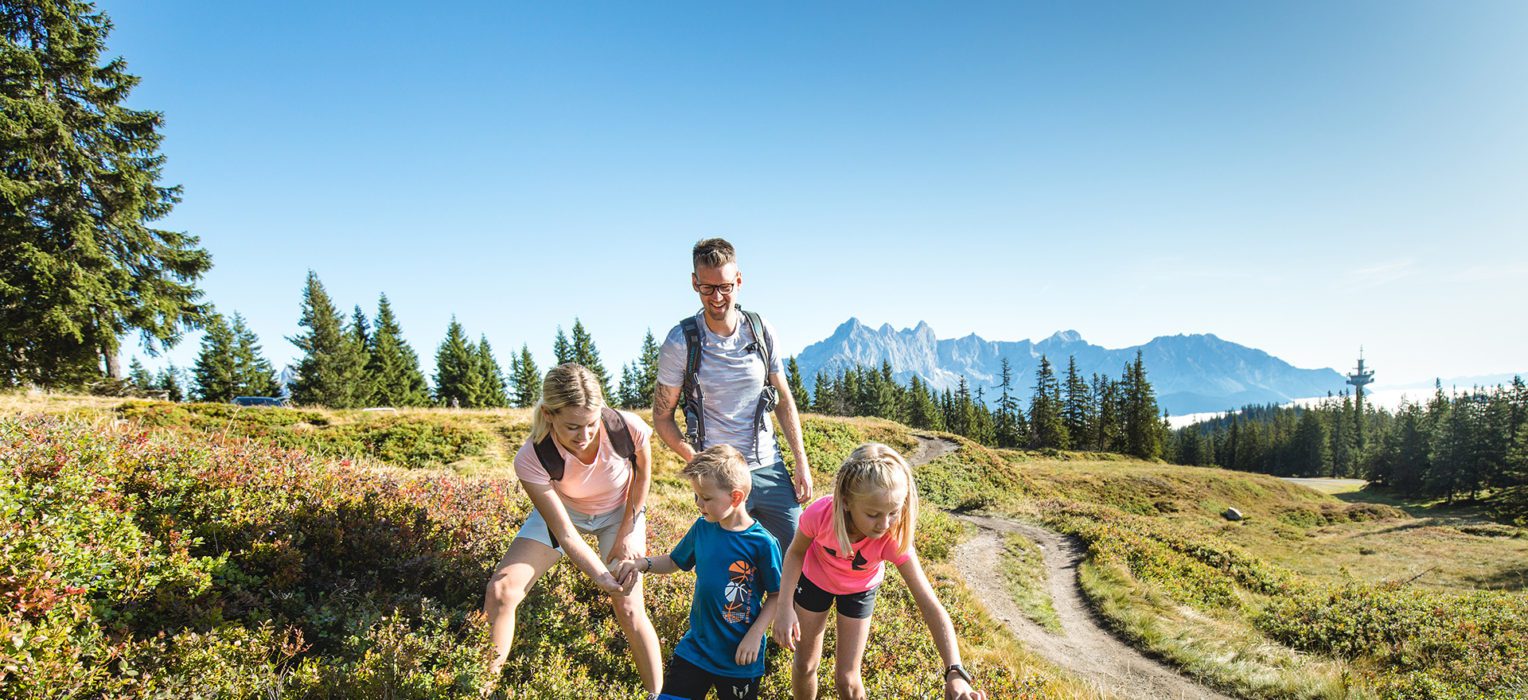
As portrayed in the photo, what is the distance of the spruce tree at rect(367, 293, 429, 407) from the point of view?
1906 inches

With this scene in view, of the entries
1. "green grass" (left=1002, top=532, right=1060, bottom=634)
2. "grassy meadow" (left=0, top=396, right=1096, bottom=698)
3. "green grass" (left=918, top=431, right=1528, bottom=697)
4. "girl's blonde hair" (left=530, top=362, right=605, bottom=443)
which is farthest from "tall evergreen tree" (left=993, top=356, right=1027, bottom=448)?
"girl's blonde hair" (left=530, top=362, right=605, bottom=443)

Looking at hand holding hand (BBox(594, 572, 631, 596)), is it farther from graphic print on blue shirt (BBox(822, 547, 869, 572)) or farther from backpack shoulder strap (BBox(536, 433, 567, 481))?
graphic print on blue shirt (BBox(822, 547, 869, 572))

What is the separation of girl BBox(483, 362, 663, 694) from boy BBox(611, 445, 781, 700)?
324 millimetres

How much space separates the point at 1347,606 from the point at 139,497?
20994 mm

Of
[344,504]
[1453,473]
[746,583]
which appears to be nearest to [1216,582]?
[746,583]

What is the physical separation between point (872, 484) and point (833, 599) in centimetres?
110

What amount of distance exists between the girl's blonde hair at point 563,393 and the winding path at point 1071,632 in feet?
24.5

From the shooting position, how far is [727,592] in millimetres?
3695

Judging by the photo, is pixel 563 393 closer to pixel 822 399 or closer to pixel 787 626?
pixel 787 626

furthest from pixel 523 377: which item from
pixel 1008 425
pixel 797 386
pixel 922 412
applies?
pixel 1008 425

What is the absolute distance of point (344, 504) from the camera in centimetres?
600

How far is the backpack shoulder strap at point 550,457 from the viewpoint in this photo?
3975mm

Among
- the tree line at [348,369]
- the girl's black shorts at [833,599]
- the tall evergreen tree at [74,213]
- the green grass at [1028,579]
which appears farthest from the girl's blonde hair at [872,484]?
the tree line at [348,369]

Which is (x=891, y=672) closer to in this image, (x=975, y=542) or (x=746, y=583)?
(x=746, y=583)
